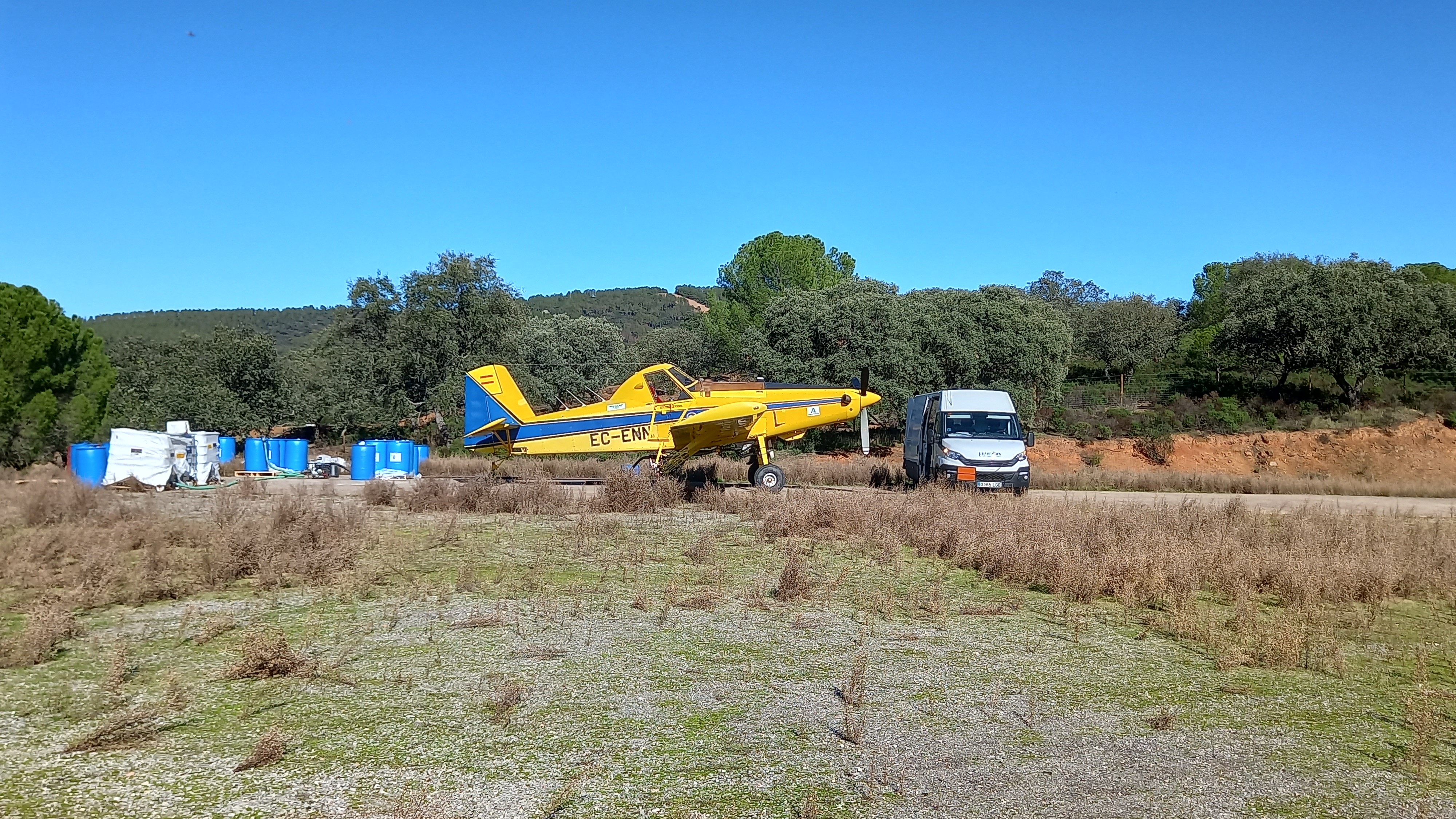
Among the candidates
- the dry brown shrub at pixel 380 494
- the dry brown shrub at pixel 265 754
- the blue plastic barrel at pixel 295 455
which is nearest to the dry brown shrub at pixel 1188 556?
the dry brown shrub at pixel 265 754

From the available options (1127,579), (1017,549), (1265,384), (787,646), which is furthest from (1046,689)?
(1265,384)

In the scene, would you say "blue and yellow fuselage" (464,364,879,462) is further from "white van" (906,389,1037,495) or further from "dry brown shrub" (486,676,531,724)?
"dry brown shrub" (486,676,531,724)

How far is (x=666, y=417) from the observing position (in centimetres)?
2080

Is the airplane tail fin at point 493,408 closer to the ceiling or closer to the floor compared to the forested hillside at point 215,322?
closer to the floor

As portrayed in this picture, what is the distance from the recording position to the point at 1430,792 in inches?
148

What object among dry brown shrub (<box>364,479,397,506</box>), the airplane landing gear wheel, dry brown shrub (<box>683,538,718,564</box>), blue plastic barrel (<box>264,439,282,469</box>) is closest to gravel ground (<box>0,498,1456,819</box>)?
dry brown shrub (<box>683,538,718,564</box>)

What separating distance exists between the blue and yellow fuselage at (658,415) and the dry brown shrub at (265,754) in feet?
51.3

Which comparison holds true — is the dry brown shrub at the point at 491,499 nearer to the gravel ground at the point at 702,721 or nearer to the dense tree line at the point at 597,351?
the gravel ground at the point at 702,721

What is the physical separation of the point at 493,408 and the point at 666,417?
14.9ft

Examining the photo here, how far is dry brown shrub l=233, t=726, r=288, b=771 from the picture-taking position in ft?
12.8

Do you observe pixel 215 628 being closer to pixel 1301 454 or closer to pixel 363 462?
pixel 363 462

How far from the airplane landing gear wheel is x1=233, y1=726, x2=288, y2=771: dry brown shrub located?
16.3 metres

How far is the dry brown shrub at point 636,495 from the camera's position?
1608cm

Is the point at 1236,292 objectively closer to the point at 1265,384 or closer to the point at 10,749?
the point at 1265,384
